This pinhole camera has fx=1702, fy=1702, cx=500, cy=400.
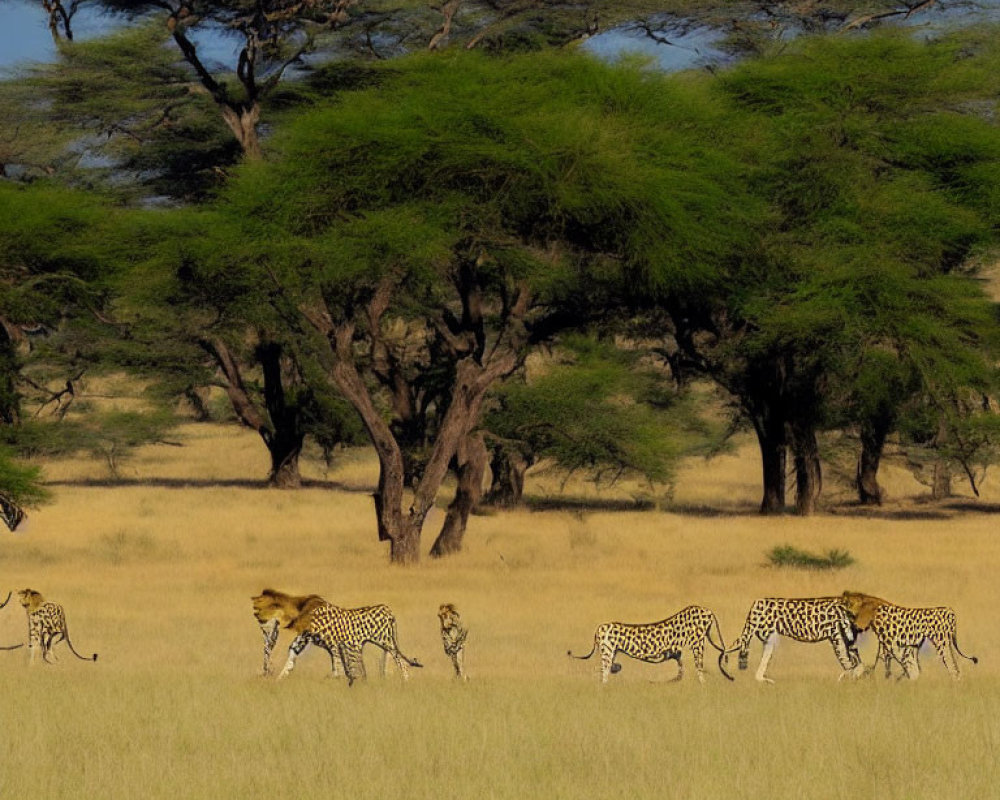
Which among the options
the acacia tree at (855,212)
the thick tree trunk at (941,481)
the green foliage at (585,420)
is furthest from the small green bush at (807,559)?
the thick tree trunk at (941,481)

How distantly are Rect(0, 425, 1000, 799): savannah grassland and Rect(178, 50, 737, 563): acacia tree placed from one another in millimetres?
3366

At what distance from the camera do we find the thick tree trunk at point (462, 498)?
27891 mm

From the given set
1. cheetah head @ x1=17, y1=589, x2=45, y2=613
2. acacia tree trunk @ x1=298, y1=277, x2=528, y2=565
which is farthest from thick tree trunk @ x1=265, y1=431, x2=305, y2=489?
cheetah head @ x1=17, y1=589, x2=45, y2=613

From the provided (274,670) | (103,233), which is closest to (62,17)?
(103,233)

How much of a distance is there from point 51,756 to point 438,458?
15532mm

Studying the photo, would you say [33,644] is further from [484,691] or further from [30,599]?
[484,691]

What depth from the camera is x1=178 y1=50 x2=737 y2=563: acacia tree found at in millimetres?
25109

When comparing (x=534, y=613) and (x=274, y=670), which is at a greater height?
(x=274, y=670)

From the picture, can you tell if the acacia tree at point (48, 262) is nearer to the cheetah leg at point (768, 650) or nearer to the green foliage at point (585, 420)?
the green foliage at point (585, 420)

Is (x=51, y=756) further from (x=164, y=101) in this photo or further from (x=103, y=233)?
(x=164, y=101)

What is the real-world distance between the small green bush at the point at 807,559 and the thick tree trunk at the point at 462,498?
4.97m

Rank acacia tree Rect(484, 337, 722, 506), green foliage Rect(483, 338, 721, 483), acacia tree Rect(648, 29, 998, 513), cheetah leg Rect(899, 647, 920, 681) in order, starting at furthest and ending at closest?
acacia tree Rect(484, 337, 722, 506) < green foliage Rect(483, 338, 721, 483) < acacia tree Rect(648, 29, 998, 513) < cheetah leg Rect(899, 647, 920, 681)

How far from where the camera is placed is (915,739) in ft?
36.2

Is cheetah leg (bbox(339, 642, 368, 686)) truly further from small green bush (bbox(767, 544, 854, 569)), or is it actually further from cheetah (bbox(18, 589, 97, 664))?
small green bush (bbox(767, 544, 854, 569))
